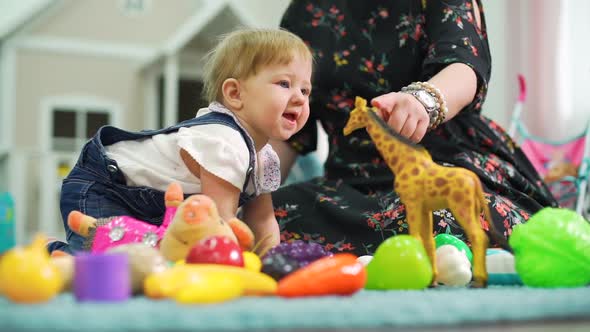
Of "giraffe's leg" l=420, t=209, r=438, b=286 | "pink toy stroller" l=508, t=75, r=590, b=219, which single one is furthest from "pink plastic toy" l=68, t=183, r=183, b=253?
"pink toy stroller" l=508, t=75, r=590, b=219

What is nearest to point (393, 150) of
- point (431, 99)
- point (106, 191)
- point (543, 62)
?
point (431, 99)

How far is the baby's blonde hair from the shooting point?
1.04 m

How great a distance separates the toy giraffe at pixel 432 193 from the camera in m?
0.71

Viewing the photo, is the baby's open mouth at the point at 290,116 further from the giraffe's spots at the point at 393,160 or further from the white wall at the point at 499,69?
the white wall at the point at 499,69

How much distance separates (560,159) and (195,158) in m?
1.68

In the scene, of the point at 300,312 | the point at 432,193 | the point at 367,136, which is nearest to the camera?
the point at 300,312

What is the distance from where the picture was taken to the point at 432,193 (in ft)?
2.35

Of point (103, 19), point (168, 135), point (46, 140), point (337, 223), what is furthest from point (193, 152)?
point (103, 19)

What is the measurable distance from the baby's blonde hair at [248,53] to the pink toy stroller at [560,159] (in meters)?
1.23

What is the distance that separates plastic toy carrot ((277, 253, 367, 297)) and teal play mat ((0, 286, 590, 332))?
0.02 meters

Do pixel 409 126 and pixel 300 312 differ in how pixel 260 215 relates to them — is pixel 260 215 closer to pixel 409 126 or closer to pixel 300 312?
pixel 409 126

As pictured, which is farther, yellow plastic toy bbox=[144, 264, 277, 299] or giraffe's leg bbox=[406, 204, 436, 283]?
giraffe's leg bbox=[406, 204, 436, 283]

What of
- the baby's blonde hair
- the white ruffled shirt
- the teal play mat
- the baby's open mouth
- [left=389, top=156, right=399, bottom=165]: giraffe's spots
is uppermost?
the baby's blonde hair

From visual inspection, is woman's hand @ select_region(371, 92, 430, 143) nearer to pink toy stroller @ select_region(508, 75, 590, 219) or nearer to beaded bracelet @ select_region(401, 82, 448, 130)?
beaded bracelet @ select_region(401, 82, 448, 130)
